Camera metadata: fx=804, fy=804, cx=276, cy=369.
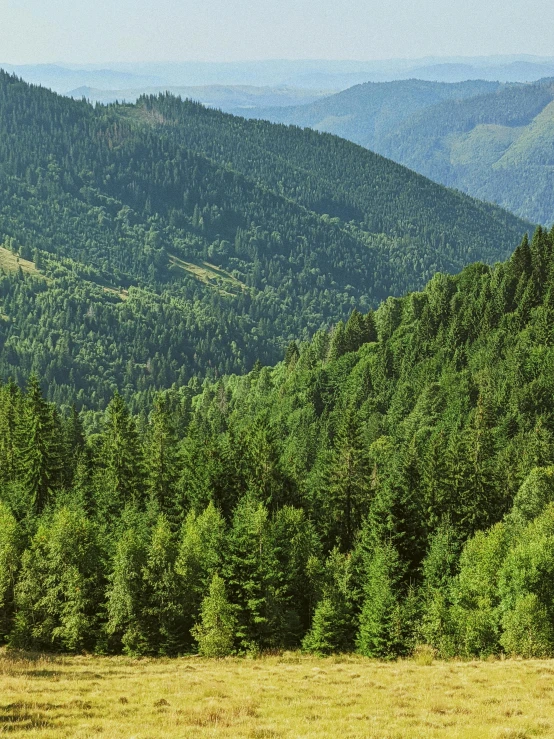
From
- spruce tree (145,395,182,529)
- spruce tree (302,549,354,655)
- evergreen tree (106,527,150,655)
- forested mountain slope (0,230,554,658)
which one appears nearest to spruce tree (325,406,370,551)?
forested mountain slope (0,230,554,658)

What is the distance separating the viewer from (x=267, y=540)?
2303 inches

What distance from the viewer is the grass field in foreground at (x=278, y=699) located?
103 feet

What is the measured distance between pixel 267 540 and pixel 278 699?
20669mm

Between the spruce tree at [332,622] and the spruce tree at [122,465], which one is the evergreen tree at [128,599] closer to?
the spruce tree at [332,622]

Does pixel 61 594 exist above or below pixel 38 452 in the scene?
below

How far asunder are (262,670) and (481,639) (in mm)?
14339

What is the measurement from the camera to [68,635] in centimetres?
5575

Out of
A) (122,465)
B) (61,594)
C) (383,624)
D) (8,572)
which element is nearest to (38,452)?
(122,465)

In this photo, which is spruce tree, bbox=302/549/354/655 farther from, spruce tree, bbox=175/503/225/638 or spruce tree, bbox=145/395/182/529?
spruce tree, bbox=145/395/182/529

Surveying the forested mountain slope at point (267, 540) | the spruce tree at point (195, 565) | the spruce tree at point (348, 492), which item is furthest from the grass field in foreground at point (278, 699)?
the spruce tree at point (348, 492)

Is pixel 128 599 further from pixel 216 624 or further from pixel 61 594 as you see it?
pixel 216 624

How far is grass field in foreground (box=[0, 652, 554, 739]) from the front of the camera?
1234 inches

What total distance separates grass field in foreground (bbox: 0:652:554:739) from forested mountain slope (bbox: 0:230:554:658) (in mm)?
4934

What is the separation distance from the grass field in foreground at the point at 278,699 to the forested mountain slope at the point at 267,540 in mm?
4934
